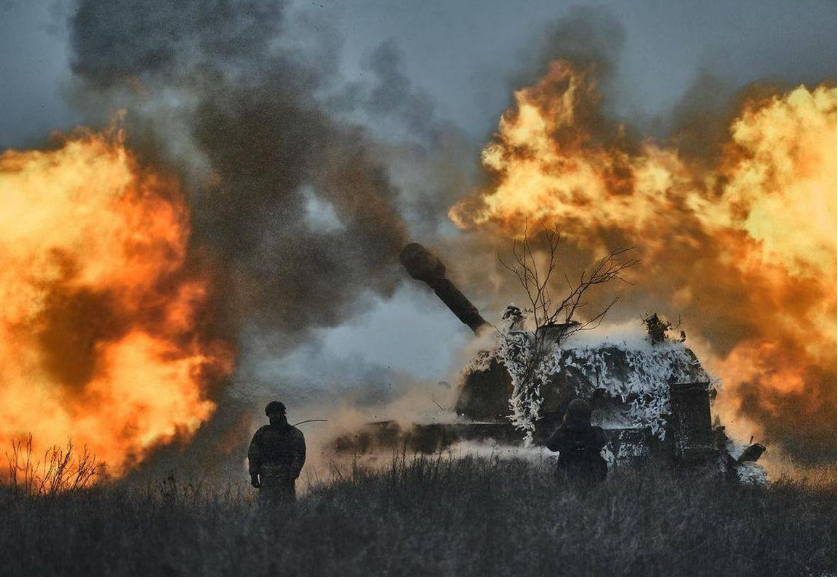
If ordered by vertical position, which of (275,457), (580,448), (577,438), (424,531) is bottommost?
(424,531)

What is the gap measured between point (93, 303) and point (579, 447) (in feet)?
28.5

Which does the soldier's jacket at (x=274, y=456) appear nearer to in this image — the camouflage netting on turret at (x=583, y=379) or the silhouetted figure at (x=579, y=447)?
the silhouetted figure at (x=579, y=447)

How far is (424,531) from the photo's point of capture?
22.9 feet

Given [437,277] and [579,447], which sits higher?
[437,277]

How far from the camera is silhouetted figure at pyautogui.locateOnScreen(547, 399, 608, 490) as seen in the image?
29.3 feet

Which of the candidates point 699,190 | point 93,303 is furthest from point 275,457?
point 699,190

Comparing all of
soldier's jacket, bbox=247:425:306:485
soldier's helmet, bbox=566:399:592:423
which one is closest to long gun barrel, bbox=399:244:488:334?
soldier's helmet, bbox=566:399:592:423

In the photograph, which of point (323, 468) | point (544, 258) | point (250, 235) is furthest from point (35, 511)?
point (544, 258)

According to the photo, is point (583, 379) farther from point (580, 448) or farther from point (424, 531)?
point (424, 531)

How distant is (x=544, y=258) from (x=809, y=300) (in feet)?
17.6

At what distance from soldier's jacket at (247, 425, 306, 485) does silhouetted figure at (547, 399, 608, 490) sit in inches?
115

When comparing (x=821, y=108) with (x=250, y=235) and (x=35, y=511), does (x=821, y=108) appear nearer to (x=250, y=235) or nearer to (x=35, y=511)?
(x=250, y=235)

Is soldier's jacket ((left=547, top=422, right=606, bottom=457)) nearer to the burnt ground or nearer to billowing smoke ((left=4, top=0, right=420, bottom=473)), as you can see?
the burnt ground

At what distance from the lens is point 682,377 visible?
12.5m
